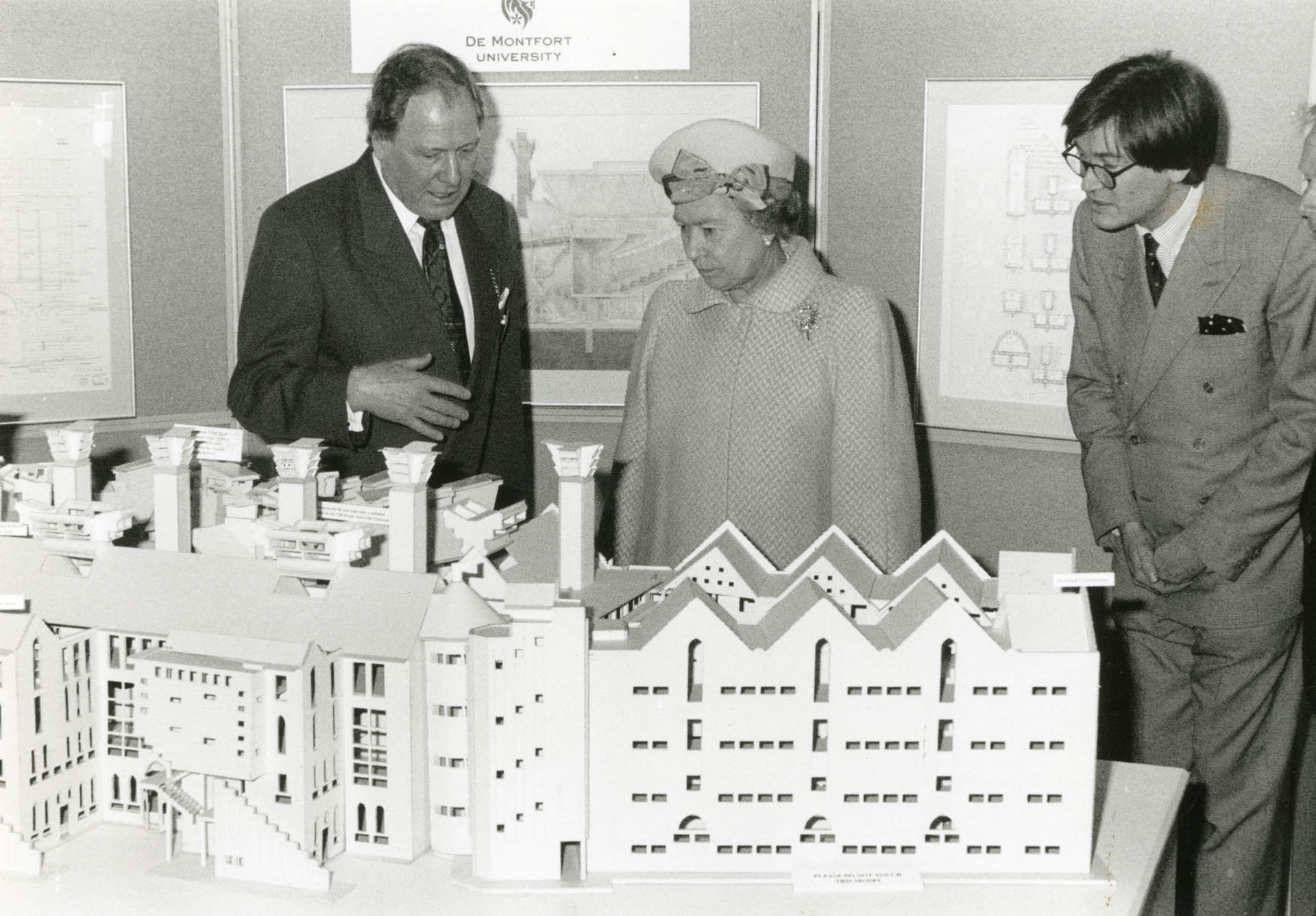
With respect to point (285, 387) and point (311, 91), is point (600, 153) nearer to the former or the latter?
point (311, 91)

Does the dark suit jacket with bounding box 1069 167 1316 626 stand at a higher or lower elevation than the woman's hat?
lower

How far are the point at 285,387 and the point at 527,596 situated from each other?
1456 mm

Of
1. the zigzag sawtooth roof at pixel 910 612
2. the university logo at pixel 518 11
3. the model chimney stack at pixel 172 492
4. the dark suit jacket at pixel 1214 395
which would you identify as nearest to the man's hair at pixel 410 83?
the university logo at pixel 518 11

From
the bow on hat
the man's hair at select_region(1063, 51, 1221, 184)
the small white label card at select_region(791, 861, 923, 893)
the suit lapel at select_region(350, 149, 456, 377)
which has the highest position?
the man's hair at select_region(1063, 51, 1221, 184)

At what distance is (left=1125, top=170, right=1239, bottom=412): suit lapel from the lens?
8.81ft

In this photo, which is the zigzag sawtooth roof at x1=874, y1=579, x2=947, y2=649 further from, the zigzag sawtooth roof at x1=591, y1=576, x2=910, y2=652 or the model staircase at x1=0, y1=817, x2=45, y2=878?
the model staircase at x1=0, y1=817, x2=45, y2=878

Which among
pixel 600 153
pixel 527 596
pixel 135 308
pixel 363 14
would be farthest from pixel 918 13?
pixel 527 596

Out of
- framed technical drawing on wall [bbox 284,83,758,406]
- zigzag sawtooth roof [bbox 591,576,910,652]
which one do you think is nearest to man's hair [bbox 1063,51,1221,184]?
zigzag sawtooth roof [bbox 591,576,910,652]

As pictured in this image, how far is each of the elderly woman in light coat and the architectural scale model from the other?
99 cm

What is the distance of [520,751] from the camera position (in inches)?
68.0

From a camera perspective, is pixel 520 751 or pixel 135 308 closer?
pixel 520 751

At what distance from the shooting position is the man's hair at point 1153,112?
8.54 feet

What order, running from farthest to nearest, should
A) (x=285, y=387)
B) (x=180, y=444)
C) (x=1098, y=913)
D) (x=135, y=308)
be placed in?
(x=135, y=308)
(x=285, y=387)
(x=180, y=444)
(x=1098, y=913)

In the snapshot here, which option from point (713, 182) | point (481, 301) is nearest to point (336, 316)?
point (481, 301)
